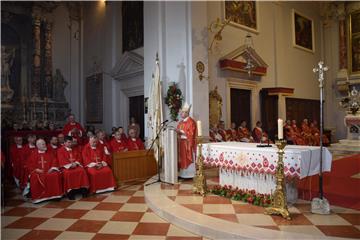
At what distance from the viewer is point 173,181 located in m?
6.60

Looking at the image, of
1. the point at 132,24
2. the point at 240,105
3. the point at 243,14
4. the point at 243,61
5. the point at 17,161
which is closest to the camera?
the point at 17,161

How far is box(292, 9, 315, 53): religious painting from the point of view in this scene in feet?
49.2

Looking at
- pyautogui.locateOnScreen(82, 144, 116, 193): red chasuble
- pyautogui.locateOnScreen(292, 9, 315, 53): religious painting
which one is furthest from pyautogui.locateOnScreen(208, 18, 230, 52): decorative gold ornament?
pyautogui.locateOnScreen(292, 9, 315, 53): religious painting

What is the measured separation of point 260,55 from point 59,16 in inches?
382

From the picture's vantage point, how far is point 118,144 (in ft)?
25.1

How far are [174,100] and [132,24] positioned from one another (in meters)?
5.18

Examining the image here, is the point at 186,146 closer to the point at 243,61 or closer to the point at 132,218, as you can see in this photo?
the point at 132,218

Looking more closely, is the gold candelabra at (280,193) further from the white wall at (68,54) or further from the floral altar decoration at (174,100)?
the white wall at (68,54)

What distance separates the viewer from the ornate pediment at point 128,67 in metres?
11.4

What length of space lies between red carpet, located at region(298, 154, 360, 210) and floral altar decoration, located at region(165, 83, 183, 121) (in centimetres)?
384

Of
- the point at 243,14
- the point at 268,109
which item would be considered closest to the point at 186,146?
the point at 268,109

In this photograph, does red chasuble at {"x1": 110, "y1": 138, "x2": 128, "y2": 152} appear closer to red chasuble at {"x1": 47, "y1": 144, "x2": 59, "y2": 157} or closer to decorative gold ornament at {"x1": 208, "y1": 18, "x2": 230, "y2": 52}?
red chasuble at {"x1": 47, "y1": 144, "x2": 59, "y2": 157}

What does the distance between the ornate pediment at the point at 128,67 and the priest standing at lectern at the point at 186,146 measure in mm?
4892

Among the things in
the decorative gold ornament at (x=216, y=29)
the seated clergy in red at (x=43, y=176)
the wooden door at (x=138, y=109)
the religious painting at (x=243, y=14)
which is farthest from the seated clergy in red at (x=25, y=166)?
the religious painting at (x=243, y=14)
